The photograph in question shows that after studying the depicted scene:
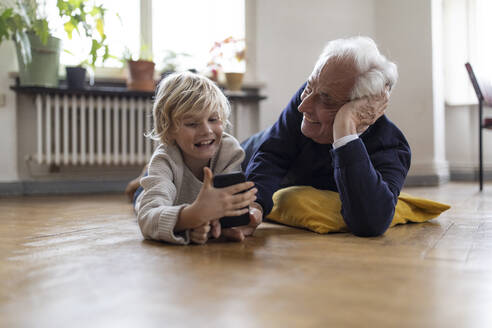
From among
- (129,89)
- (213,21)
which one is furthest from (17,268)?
(213,21)

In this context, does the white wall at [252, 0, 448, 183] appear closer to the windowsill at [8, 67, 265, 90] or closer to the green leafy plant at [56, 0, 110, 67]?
the windowsill at [8, 67, 265, 90]

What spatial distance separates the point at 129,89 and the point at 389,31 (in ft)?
7.51

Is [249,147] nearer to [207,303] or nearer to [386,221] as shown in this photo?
[386,221]

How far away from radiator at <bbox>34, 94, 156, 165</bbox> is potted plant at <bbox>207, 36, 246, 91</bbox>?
626 mm

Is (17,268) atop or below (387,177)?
below

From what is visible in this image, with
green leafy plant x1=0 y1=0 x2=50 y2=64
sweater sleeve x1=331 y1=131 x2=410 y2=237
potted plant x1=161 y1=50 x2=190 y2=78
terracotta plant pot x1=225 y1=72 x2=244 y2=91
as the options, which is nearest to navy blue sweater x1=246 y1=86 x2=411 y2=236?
sweater sleeve x1=331 y1=131 x2=410 y2=237

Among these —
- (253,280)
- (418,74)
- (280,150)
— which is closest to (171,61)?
(418,74)

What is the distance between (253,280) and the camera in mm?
856

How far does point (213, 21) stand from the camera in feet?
12.6

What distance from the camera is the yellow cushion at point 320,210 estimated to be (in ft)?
4.79

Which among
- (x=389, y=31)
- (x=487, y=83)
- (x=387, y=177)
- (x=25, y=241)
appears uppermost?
(x=389, y=31)

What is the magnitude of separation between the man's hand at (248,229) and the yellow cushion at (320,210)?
0.18 m

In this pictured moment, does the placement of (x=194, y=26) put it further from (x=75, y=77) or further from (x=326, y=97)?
(x=326, y=97)

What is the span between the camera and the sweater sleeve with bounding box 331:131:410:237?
1.25 meters
